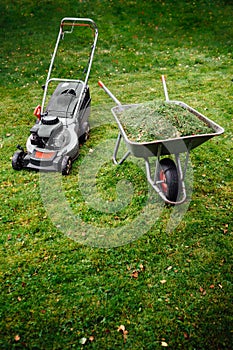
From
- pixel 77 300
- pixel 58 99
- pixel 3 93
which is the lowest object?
pixel 3 93

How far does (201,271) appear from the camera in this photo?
3652 millimetres

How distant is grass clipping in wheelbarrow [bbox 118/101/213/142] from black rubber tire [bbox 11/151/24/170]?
1.64 meters

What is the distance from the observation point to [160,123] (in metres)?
4.05

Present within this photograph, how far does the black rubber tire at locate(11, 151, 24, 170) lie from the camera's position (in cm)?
505

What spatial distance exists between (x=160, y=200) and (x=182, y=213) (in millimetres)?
361

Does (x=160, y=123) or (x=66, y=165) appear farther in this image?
(x=66, y=165)

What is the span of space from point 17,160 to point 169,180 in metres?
2.27

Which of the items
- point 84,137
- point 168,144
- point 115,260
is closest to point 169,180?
point 168,144

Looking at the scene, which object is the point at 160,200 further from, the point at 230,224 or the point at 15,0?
the point at 15,0

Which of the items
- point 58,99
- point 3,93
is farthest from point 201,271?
point 3,93

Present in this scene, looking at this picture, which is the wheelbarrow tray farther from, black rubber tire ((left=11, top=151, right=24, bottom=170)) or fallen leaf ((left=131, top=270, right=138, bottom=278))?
black rubber tire ((left=11, top=151, right=24, bottom=170))

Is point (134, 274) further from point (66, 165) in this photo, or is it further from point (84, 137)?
point (84, 137)

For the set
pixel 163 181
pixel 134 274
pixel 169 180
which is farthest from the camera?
pixel 163 181

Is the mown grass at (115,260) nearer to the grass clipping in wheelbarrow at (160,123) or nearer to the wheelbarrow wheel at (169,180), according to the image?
the wheelbarrow wheel at (169,180)
